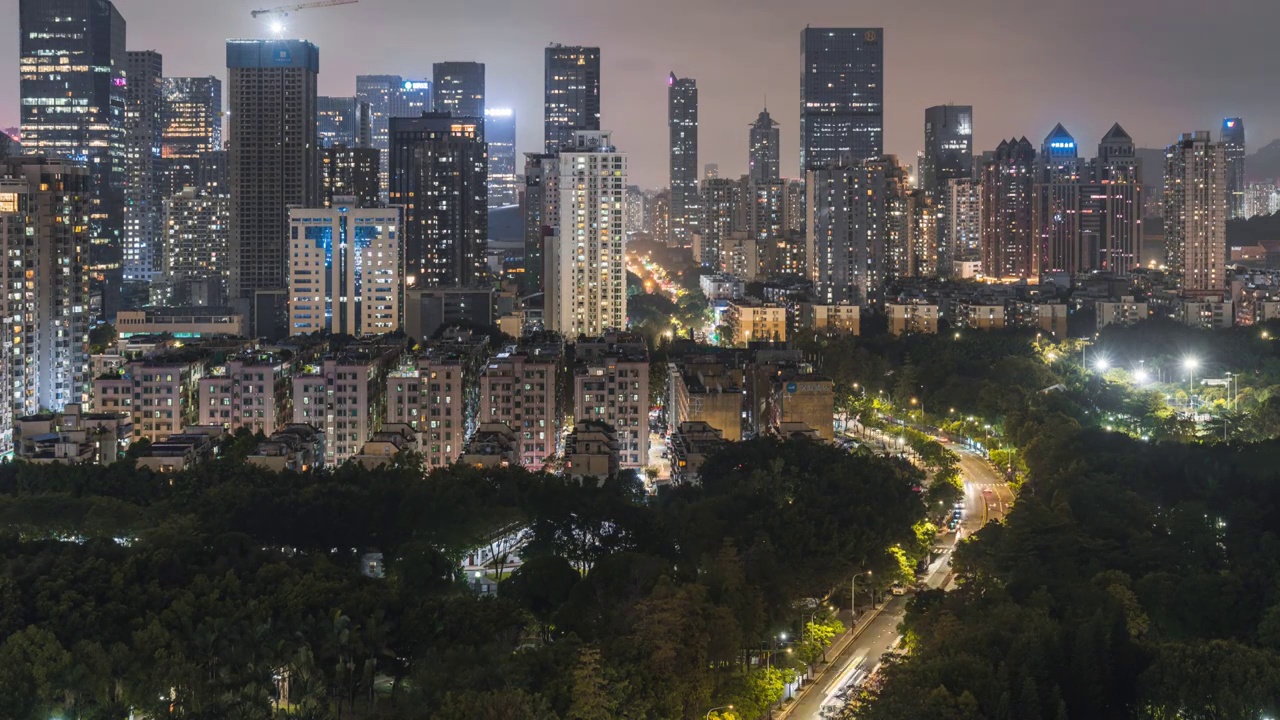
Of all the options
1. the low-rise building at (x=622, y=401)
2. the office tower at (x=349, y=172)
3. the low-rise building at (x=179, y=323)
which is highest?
the office tower at (x=349, y=172)

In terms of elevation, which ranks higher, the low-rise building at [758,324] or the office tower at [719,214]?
the office tower at [719,214]

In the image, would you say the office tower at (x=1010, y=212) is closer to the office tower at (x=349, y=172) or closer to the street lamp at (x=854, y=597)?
the office tower at (x=349, y=172)

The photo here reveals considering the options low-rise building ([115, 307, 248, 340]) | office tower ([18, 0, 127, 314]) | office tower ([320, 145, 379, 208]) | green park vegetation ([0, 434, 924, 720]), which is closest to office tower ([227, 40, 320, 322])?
office tower ([320, 145, 379, 208])

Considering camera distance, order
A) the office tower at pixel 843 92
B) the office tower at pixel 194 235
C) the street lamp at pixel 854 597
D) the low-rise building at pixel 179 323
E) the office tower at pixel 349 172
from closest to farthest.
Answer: the street lamp at pixel 854 597, the low-rise building at pixel 179 323, the office tower at pixel 349 172, the office tower at pixel 194 235, the office tower at pixel 843 92

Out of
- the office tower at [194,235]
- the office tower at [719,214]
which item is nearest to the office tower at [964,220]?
the office tower at [719,214]

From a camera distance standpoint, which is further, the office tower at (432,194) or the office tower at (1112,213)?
the office tower at (1112,213)

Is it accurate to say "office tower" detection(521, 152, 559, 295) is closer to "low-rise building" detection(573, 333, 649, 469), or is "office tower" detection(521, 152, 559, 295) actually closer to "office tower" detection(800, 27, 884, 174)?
"low-rise building" detection(573, 333, 649, 469)
